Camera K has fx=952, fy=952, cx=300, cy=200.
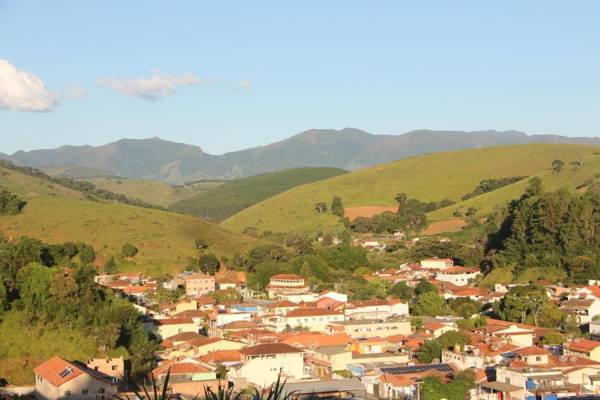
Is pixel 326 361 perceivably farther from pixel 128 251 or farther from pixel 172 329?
pixel 128 251

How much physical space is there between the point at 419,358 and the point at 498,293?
798 inches

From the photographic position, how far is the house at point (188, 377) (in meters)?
35.1

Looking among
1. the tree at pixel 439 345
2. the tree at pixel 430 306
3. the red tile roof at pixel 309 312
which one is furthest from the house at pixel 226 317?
the tree at pixel 439 345

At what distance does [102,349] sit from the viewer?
38.7m

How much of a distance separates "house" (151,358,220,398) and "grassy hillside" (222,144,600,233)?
72850mm

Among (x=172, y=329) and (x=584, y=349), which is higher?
(x=584, y=349)

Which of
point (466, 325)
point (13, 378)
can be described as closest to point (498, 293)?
point (466, 325)

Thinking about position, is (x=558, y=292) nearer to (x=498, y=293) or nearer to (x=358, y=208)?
(x=498, y=293)

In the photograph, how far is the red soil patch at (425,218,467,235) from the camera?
9769 cm

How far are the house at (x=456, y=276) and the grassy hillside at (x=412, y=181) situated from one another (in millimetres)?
39496

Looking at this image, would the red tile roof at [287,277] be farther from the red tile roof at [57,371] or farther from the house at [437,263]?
the red tile roof at [57,371]

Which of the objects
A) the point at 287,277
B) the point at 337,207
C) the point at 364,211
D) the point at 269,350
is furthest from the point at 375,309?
the point at 337,207

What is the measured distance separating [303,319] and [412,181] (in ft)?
264

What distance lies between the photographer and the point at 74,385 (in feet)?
103
